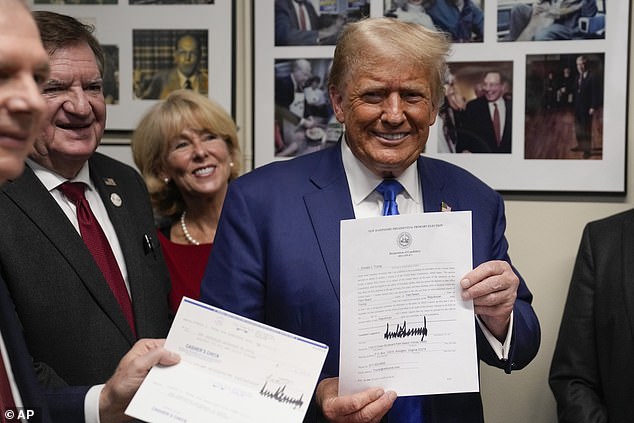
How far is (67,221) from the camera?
6.71 ft

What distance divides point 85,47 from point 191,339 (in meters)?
1.02

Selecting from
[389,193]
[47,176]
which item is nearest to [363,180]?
[389,193]

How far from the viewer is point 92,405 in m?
1.71

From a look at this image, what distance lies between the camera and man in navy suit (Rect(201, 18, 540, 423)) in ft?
6.05

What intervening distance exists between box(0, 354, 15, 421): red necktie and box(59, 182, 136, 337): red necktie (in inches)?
32.4

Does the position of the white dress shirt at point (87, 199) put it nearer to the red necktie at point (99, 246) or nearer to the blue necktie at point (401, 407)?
the red necktie at point (99, 246)

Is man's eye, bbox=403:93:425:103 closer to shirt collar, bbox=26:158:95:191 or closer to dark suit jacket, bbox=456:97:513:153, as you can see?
shirt collar, bbox=26:158:95:191

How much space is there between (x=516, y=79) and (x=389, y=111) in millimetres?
1229

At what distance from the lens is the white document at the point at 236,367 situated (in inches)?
58.6

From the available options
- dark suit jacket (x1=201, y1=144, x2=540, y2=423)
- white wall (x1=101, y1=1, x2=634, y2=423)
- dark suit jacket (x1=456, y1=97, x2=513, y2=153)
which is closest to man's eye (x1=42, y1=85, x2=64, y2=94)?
dark suit jacket (x1=201, y1=144, x2=540, y2=423)

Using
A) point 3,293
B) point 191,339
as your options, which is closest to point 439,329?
point 191,339

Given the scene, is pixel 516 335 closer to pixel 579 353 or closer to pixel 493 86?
pixel 579 353

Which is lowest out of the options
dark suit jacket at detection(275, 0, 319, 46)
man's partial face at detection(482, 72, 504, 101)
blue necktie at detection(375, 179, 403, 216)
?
blue necktie at detection(375, 179, 403, 216)

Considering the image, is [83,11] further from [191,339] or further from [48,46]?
[191,339]
